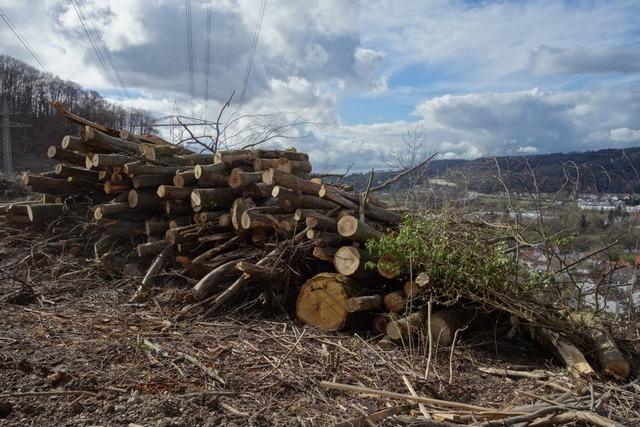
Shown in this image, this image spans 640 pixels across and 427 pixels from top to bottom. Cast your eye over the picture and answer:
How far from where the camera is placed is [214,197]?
237 inches

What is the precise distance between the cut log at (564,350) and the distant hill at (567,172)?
5.31 feet

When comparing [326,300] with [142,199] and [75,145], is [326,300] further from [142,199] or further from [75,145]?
[75,145]

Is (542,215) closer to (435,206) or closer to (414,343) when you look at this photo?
(435,206)

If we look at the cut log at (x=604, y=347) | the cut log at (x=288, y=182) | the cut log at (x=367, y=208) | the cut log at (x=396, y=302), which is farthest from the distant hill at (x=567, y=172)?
the cut log at (x=288, y=182)

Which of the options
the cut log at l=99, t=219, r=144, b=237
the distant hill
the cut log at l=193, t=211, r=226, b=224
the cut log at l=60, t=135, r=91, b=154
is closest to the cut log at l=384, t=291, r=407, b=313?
the distant hill

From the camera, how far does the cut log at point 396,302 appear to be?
15.3ft

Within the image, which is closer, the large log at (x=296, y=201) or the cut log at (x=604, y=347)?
the cut log at (x=604, y=347)

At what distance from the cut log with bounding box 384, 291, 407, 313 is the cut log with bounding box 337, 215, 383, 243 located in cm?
61

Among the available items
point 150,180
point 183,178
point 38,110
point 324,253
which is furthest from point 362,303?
point 38,110

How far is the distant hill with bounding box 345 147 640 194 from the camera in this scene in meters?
5.51

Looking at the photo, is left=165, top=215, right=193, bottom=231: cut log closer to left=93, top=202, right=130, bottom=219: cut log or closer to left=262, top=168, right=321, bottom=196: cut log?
left=93, top=202, right=130, bottom=219: cut log

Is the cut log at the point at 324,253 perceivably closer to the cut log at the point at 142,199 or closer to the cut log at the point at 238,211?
the cut log at the point at 238,211

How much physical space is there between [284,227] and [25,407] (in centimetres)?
307

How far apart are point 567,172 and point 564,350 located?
2.12 m
